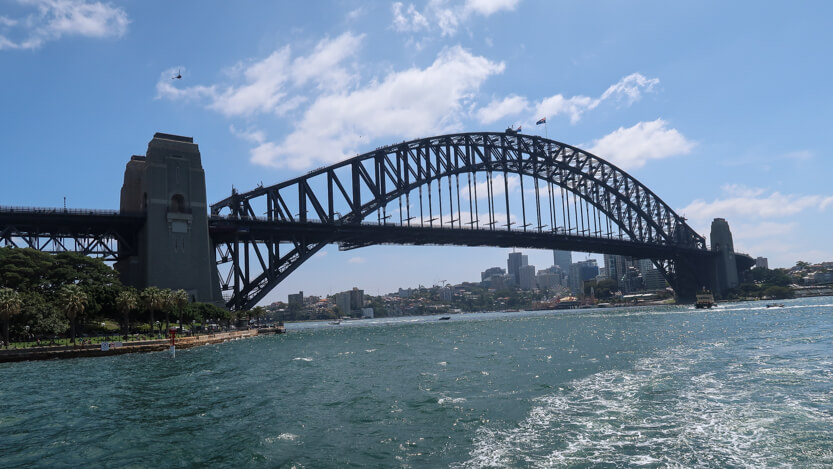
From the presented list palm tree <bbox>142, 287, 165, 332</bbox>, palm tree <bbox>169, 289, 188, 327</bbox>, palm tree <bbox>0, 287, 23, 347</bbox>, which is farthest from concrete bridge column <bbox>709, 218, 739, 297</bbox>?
palm tree <bbox>0, 287, 23, 347</bbox>

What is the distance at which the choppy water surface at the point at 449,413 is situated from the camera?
13531 millimetres

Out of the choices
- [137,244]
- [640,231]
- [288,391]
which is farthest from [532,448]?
[640,231]

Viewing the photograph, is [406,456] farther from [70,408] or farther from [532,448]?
[70,408]

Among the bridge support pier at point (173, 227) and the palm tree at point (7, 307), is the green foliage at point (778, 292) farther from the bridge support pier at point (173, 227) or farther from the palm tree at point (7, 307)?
the palm tree at point (7, 307)

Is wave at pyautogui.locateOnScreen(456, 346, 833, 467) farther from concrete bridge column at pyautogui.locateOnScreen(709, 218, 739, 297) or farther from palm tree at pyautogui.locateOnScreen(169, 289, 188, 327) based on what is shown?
concrete bridge column at pyautogui.locateOnScreen(709, 218, 739, 297)

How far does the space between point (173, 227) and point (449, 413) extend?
62.8 m

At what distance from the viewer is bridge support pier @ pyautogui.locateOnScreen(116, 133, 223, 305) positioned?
234 feet

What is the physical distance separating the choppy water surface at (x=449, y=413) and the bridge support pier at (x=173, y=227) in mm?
39925

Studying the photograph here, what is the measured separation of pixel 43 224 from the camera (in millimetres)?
69250

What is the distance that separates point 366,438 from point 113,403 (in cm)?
1192

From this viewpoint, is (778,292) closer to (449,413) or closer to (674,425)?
(674,425)

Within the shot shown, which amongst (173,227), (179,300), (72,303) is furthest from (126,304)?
(173,227)

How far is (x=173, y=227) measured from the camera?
72.7 metres

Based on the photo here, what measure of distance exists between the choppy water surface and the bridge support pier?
39925mm
